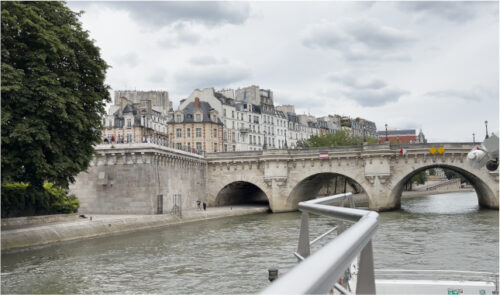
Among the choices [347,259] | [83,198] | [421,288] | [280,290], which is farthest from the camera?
[83,198]

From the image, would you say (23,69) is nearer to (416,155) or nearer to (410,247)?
(410,247)

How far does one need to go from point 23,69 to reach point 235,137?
5369 centimetres

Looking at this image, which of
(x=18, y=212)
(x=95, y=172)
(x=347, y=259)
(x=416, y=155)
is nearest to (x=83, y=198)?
(x=95, y=172)

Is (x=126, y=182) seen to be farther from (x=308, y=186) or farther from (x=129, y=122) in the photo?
(x=129, y=122)

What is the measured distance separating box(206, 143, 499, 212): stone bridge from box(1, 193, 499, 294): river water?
14668 mm

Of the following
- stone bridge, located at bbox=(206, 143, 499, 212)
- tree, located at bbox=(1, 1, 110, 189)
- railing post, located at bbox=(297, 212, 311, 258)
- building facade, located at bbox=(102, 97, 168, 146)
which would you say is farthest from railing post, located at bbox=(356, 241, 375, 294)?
building facade, located at bbox=(102, 97, 168, 146)

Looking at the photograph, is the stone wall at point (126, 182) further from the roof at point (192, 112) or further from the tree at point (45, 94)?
the roof at point (192, 112)

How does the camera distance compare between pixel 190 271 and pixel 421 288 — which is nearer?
pixel 421 288

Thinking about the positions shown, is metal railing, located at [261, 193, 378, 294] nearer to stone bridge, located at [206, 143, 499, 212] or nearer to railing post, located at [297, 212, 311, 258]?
railing post, located at [297, 212, 311, 258]

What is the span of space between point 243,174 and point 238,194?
8.10 meters

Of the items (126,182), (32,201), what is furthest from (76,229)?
(126,182)

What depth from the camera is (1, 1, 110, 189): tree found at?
19.8m

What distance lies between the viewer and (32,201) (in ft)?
87.1

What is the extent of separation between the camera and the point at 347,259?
1399mm
